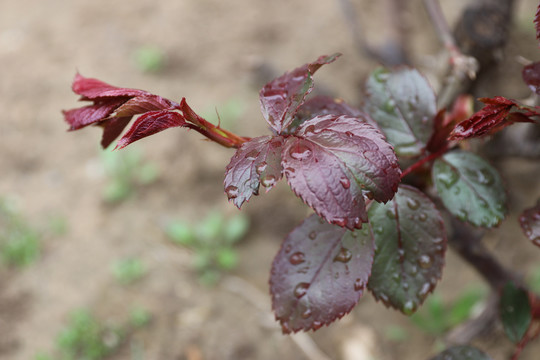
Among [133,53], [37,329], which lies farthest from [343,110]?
[133,53]

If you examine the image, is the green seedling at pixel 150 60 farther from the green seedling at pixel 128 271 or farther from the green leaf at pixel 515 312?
the green leaf at pixel 515 312

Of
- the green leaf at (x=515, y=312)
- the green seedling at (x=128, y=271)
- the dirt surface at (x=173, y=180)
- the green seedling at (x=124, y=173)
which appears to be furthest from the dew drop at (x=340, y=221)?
the green seedling at (x=124, y=173)

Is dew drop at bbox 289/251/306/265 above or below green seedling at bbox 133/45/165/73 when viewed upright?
above

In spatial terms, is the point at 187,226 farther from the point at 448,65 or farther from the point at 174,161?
the point at 448,65

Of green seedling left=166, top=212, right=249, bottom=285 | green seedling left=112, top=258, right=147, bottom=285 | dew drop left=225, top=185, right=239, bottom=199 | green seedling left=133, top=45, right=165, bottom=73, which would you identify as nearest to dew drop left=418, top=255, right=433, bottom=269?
dew drop left=225, top=185, right=239, bottom=199

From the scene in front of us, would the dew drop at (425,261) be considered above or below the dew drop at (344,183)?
below

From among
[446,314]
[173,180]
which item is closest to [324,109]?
[446,314]

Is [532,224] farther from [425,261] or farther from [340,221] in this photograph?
[340,221]

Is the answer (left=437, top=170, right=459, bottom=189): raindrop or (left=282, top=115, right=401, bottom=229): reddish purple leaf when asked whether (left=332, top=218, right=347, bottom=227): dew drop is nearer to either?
(left=282, top=115, right=401, bottom=229): reddish purple leaf
